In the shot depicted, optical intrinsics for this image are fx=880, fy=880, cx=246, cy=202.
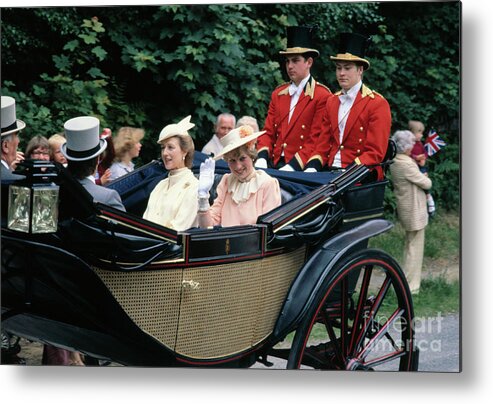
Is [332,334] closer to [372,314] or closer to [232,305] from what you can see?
[372,314]

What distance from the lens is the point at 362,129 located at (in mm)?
4109

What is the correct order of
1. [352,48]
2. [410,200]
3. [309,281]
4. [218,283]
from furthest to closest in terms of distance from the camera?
[410,200] → [352,48] → [309,281] → [218,283]

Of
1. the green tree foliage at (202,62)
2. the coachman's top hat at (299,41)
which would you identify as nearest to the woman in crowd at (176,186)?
the green tree foliage at (202,62)

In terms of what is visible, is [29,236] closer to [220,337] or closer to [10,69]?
[220,337]

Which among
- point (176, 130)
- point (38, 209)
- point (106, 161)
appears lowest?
point (38, 209)

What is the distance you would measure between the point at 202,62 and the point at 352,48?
777 millimetres

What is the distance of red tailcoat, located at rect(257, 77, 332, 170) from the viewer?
4211 mm

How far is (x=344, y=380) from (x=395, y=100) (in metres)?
1.33

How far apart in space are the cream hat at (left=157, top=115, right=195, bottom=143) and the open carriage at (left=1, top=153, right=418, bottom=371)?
0.86ft

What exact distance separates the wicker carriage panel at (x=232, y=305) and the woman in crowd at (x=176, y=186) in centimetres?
33

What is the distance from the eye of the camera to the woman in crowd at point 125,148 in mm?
4211

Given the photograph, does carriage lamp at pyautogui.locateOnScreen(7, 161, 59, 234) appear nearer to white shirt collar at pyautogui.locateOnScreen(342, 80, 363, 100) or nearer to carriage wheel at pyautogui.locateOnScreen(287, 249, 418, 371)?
Answer: carriage wheel at pyautogui.locateOnScreen(287, 249, 418, 371)

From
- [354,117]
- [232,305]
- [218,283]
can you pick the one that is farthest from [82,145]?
[354,117]

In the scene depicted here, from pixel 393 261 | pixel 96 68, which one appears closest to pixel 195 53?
pixel 96 68
